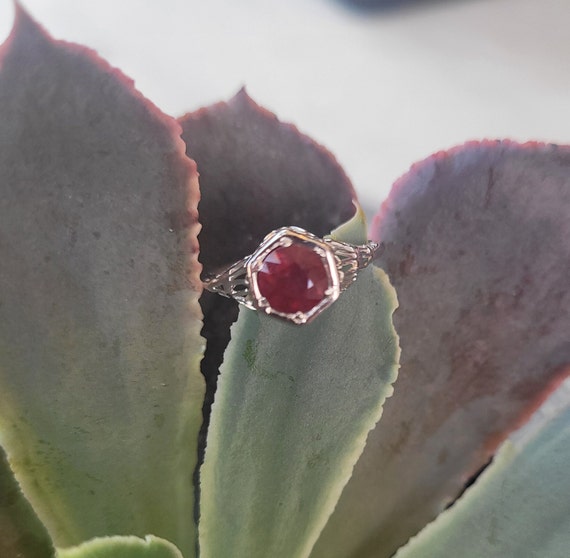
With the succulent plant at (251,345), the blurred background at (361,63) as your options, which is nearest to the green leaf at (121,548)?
the succulent plant at (251,345)

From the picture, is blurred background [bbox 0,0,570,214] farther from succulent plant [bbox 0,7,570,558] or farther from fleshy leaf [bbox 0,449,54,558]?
fleshy leaf [bbox 0,449,54,558]

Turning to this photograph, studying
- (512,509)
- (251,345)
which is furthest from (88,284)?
(512,509)

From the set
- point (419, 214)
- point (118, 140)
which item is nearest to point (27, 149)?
point (118, 140)

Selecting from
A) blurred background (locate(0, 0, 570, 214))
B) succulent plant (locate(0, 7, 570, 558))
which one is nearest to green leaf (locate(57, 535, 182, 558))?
succulent plant (locate(0, 7, 570, 558))

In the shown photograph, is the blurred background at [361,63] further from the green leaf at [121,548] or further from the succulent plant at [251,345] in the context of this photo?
the green leaf at [121,548]

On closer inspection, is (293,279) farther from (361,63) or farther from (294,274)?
(361,63)

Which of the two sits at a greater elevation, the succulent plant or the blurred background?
the blurred background

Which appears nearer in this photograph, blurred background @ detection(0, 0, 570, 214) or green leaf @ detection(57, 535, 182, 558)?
green leaf @ detection(57, 535, 182, 558)
